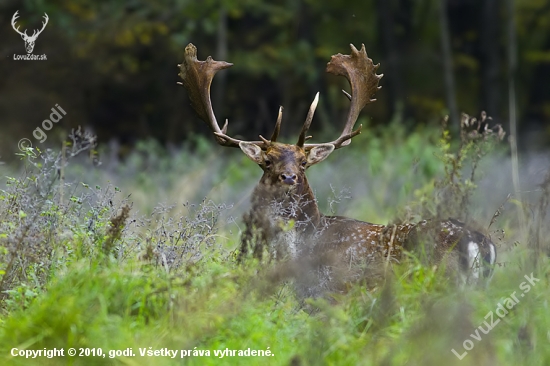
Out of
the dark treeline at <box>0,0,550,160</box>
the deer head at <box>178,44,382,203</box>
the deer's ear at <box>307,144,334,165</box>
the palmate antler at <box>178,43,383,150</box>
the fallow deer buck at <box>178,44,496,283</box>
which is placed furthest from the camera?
the dark treeline at <box>0,0,550,160</box>

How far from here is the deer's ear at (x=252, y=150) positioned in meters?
7.55

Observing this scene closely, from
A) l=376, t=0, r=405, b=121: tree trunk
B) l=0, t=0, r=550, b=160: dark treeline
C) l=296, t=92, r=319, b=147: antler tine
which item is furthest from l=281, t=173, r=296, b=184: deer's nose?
l=376, t=0, r=405, b=121: tree trunk

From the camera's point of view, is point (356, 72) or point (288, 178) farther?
point (356, 72)

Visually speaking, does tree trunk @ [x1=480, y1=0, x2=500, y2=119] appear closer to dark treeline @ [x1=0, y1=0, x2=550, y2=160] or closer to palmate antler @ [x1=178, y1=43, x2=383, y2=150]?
dark treeline @ [x1=0, y1=0, x2=550, y2=160]

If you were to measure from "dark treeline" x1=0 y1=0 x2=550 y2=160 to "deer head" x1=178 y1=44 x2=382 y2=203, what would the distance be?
471 inches

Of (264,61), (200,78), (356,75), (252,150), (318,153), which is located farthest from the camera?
(264,61)

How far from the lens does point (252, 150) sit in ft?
24.8

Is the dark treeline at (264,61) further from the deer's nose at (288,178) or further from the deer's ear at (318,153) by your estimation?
the deer's nose at (288,178)

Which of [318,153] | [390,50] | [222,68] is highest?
[390,50]

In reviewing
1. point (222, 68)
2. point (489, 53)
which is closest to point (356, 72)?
point (222, 68)

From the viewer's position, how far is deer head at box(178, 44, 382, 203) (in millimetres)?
7359

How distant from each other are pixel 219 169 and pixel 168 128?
23.1ft

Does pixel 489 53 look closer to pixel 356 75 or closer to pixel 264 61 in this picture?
pixel 264 61

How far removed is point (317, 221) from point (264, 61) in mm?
15092
